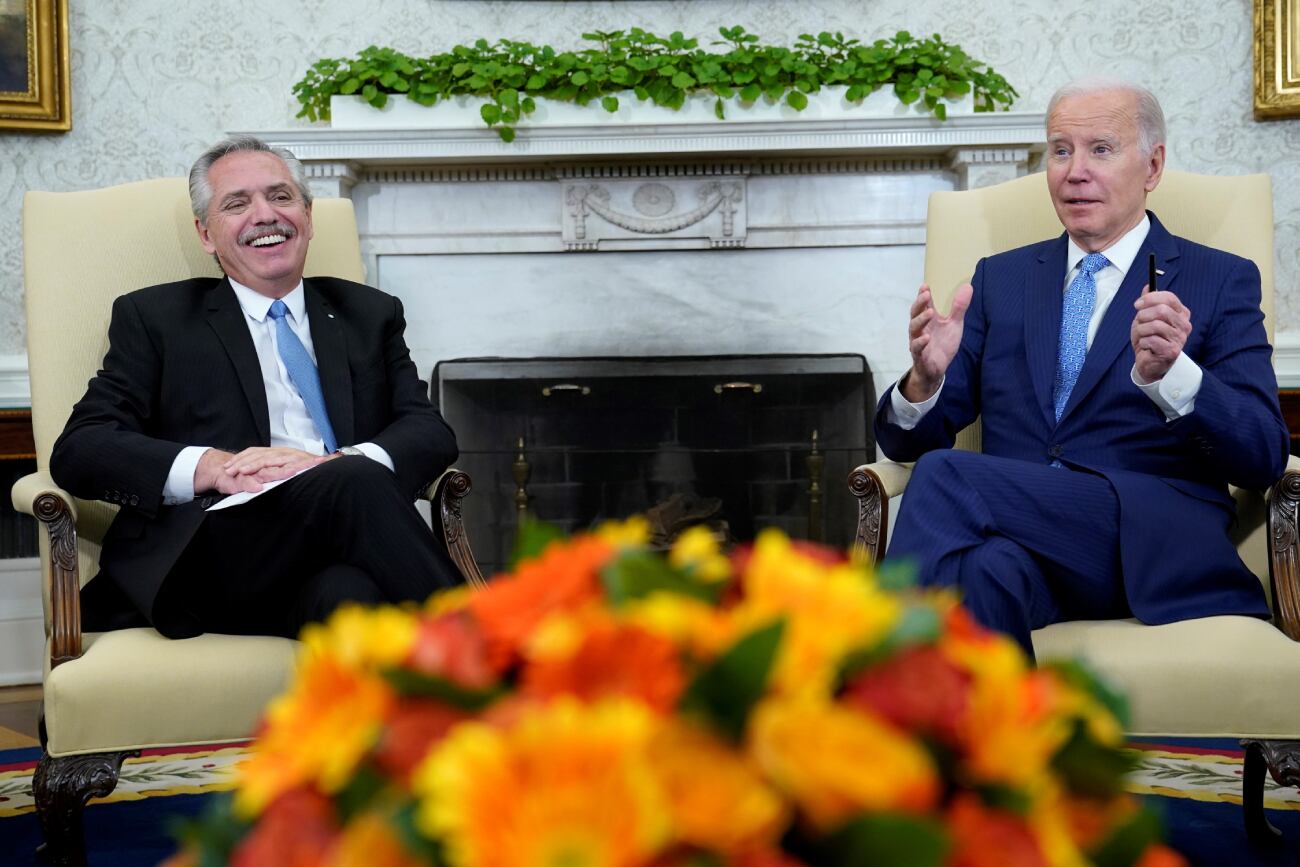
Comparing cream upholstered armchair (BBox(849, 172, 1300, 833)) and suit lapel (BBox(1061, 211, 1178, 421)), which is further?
suit lapel (BBox(1061, 211, 1178, 421))

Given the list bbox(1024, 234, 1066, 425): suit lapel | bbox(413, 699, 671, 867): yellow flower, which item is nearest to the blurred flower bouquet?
bbox(413, 699, 671, 867): yellow flower

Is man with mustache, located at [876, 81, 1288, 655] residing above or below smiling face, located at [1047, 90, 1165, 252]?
below

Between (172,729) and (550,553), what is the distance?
4.21 ft

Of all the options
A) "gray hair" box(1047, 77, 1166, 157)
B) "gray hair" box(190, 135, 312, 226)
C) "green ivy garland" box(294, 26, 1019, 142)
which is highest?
"green ivy garland" box(294, 26, 1019, 142)

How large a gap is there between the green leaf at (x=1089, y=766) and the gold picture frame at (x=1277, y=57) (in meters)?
3.44

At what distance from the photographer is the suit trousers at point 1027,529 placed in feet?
5.99

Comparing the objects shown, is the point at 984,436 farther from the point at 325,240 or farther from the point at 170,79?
the point at 170,79

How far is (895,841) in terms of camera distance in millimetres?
500

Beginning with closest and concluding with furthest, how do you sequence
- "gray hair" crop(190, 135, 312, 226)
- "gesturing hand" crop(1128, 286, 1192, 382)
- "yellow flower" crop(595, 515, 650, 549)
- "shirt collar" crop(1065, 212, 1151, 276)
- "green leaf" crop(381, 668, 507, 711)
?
1. "green leaf" crop(381, 668, 507, 711)
2. "yellow flower" crop(595, 515, 650, 549)
3. "gesturing hand" crop(1128, 286, 1192, 382)
4. "shirt collar" crop(1065, 212, 1151, 276)
5. "gray hair" crop(190, 135, 312, 226)

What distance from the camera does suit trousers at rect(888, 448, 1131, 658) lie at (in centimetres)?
183

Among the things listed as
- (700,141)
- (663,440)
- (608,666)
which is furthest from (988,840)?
(663,440)

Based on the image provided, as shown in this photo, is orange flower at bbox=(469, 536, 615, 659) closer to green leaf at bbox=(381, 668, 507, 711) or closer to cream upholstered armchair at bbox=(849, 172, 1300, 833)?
green leaf at bbox=(381, 668, 507, 711)

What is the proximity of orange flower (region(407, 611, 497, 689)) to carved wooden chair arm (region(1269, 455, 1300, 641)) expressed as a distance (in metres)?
1.58

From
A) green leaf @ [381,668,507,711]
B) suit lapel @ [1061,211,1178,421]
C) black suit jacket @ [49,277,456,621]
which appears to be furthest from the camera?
suit lapel @ [1061,211,1178,421]
